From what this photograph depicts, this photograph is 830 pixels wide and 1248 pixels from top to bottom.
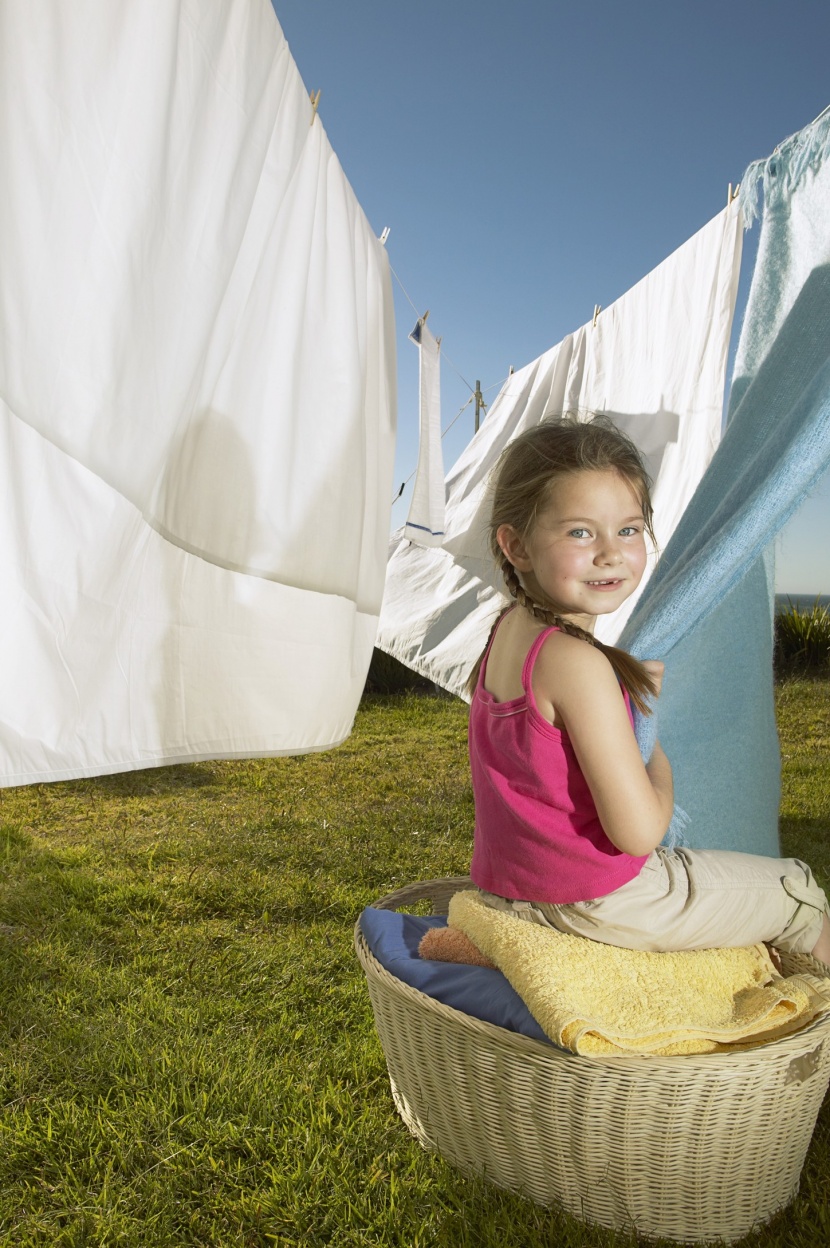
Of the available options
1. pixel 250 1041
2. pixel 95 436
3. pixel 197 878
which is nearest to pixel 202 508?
pixel 95 436

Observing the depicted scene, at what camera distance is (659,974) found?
1149mm

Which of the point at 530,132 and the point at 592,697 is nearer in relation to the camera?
the point at 592,697

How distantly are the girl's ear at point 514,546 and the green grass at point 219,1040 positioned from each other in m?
0.77

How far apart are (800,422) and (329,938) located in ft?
4.54

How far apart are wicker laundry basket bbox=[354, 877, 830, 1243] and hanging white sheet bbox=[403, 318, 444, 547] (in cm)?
208

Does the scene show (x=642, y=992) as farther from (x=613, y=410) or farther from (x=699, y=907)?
(x=613, y=410)

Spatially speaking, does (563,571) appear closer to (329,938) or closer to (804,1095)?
(804,1095)

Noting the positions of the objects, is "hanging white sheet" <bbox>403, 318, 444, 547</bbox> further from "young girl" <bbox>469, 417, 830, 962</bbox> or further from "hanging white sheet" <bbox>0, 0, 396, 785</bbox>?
"young girl" <bbox>469, 417, 830, 962</bbox>

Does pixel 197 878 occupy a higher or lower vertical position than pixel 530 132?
lower

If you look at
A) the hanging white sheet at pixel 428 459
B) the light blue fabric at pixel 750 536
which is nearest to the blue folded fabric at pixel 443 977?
the light blue fabric at pixel 750 536

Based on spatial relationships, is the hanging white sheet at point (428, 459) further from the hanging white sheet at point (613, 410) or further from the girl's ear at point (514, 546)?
the girl's ear at point (514, 546)

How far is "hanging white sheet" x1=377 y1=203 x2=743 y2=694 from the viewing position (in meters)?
2.19

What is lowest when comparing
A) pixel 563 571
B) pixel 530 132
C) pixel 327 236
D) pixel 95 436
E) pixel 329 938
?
pixel 329 938

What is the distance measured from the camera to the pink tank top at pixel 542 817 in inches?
46.9
